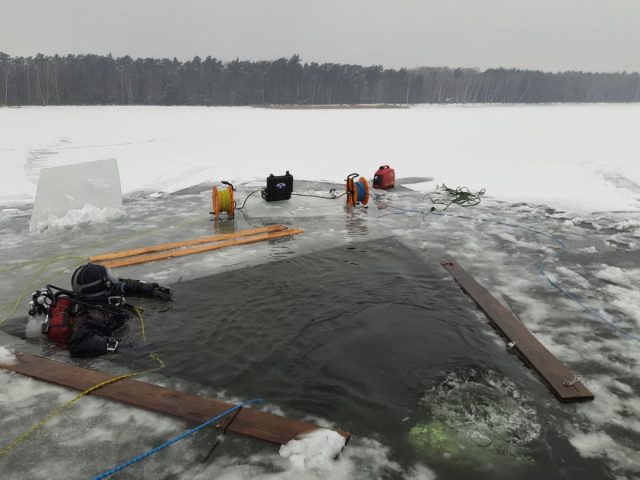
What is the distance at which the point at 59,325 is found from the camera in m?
4.08

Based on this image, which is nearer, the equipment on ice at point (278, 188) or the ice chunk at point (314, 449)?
the ice chunk at point (314, 449)

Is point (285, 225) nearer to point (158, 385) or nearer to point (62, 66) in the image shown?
point (158, 385)

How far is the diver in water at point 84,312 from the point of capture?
3949mm

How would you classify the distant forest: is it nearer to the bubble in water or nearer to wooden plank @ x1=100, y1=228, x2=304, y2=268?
wooden plank @ x1=100, y1=228, x2=304, y2=268

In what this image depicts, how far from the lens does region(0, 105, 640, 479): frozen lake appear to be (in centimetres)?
280

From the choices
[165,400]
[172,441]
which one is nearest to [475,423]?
[172,441]

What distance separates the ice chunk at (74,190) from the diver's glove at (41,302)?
4280mm

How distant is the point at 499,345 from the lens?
406 cm

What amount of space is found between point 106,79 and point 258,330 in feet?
262

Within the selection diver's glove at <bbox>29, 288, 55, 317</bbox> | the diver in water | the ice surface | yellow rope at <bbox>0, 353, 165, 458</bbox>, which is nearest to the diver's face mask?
the diver in water

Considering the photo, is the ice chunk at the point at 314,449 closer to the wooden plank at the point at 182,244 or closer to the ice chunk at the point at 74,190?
the wooden plank at the point at 182,244

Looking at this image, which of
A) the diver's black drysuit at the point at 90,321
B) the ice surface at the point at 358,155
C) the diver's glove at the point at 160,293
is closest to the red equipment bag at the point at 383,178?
the ice surface at the point at 358,155

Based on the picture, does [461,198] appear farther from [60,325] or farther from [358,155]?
[60,325]

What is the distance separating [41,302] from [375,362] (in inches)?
133
